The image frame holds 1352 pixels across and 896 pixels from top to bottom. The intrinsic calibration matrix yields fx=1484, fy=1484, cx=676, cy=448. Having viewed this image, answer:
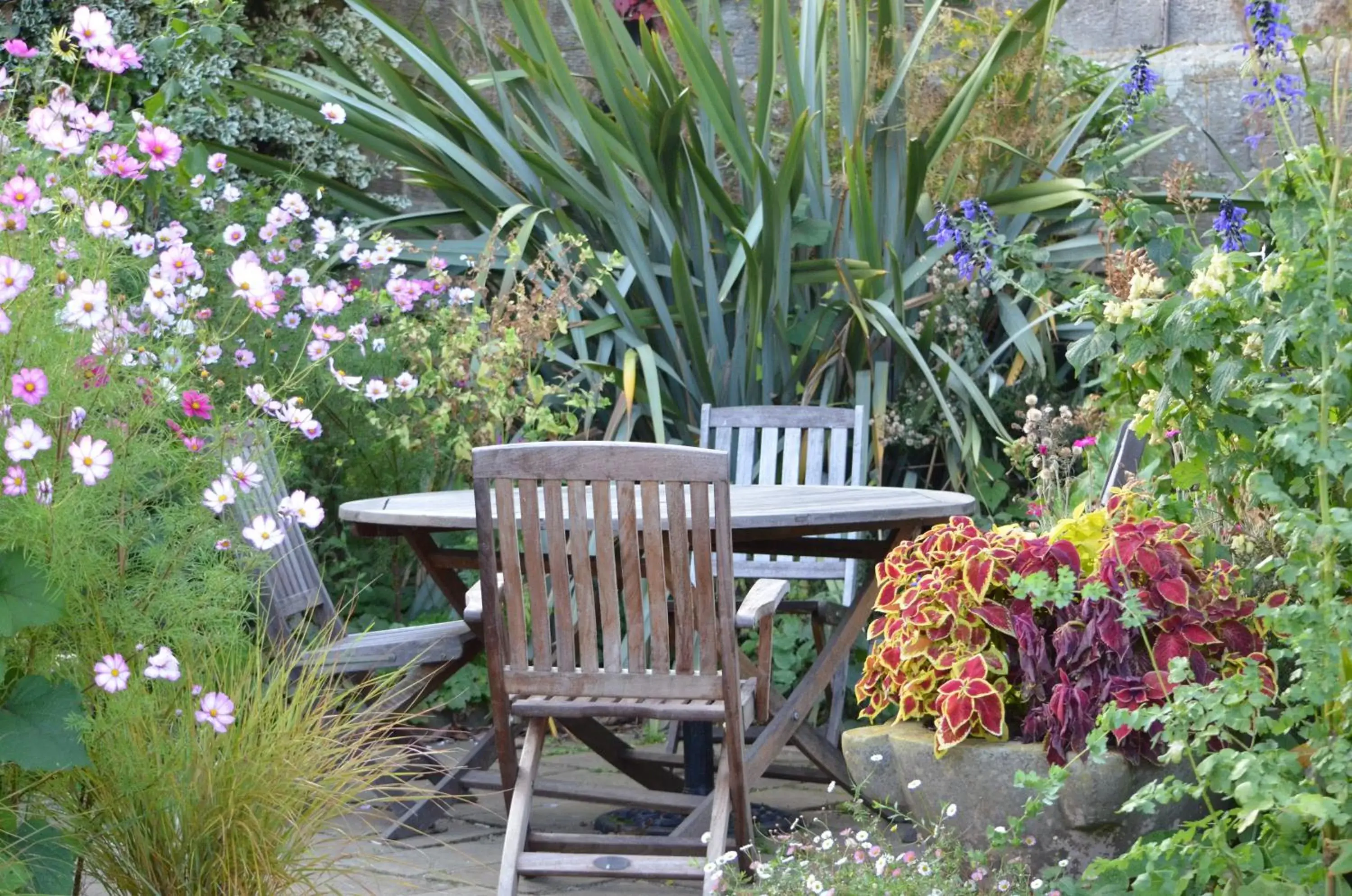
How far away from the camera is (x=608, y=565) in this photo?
103 inches

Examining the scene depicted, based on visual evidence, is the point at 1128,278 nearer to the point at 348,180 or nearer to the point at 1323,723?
the point at 1323,723

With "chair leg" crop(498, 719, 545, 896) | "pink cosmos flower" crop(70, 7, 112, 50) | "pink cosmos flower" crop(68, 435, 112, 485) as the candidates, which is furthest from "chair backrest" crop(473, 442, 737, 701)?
"pink cosmos flower" crop(70, 7, 112, 50)

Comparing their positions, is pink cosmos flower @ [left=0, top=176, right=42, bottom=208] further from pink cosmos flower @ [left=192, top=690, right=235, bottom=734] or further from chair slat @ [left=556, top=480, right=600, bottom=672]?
chair slat @ [left=556, top=480, right=600, bottom=672]

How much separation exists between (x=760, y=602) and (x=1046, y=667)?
1.78 ft

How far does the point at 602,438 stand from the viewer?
5.11 meters

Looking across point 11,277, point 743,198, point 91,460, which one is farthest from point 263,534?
point 743,198

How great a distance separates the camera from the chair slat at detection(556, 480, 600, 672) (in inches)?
102

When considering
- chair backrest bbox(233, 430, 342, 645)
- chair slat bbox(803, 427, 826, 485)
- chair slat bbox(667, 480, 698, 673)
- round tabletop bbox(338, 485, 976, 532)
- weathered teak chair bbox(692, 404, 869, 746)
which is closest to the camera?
chair slat bbox(667, 480, 698, 673)

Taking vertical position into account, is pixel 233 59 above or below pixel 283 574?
above

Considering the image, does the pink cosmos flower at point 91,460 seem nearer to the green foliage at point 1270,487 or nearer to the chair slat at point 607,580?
the chair slat at point 607,580

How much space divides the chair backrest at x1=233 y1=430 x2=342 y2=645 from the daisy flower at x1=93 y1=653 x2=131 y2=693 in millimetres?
784

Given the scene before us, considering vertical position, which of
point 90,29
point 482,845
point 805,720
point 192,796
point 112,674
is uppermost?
point 90,29

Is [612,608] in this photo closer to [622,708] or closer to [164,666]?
[622,708]

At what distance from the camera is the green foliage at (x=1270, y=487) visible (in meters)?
2.05
